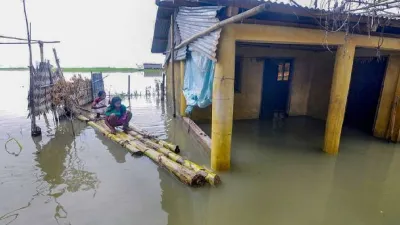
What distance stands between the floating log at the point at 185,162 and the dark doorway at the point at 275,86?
4994 millimetres

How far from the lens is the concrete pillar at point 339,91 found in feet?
15.6

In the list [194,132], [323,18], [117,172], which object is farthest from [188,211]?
[323,18]

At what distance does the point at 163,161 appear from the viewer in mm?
4613

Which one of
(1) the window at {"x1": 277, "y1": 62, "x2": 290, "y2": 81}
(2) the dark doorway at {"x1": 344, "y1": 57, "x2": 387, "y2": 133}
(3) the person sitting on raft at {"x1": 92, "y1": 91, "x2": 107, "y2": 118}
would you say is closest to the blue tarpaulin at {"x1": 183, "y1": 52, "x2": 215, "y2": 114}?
(3) the person sitting on raft at {"x1": 92, "y1": 91, "x2": 107, "y2": 118}

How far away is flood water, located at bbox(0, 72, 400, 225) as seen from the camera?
10.6 ft

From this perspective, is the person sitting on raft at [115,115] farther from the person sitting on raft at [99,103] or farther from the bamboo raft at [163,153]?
the person sitting on raft at [99,103]

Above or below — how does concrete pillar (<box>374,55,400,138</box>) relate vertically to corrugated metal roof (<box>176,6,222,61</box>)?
below

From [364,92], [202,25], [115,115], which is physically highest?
[202,25]

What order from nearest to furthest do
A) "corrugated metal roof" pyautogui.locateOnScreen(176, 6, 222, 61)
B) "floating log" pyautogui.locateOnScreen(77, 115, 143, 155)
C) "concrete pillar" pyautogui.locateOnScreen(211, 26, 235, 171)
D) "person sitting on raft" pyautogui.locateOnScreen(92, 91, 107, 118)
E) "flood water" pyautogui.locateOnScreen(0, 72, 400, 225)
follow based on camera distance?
"flood water" pyautogui.locateOnScreen(0, 72, 400, 225) → "concrete pillar" pyautogui.locateOnScreen(211, 26, 235, 171) → "corrugated metal roof" pyautogui.locateOnScreen(176, 6, 222, 61) → "floating log" pyautogui.locateOnScreen(77, 115, 143, 155) → "person sitting on raft" pyautogui.locateOnScreen(92, 91, 107, 118)

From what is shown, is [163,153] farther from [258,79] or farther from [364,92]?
[364,92]

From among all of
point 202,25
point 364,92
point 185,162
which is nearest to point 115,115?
point 185,162

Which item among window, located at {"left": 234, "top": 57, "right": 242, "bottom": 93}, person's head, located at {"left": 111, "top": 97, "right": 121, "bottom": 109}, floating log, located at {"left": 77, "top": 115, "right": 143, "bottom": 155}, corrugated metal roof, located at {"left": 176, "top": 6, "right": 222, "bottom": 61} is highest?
corrugated metal roof, located at {"left": 176, "top": 6, "right": 222, "bottom": 61}

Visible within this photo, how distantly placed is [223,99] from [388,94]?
525 cm

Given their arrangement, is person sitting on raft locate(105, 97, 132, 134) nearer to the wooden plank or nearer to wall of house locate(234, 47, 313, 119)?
the wooden plank
